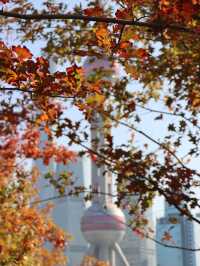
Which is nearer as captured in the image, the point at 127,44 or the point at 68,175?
the point at 127,44

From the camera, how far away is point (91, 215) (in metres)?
130

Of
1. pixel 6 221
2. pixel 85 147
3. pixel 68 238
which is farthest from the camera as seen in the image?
pixel 68 238

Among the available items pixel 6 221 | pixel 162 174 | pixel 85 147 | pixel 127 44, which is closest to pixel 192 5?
pixel 127 44

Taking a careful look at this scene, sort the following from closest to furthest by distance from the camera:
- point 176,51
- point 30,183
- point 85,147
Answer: point 85,147 < point 176,51 < point 30,183

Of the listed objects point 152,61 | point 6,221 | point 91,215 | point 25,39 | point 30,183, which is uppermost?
point 91,215

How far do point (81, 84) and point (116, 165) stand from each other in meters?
3.40

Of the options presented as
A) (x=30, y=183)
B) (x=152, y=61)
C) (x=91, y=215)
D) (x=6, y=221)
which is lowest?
(x=6, y=221)

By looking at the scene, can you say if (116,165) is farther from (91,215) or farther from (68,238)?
(91,215)

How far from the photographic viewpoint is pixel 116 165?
7609 millimetres

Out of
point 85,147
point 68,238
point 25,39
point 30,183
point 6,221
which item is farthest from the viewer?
point 68,238

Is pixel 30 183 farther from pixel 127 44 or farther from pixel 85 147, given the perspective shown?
pixel 127 44

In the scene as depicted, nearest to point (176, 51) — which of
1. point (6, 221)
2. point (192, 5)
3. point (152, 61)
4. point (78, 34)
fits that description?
point (152, 61)

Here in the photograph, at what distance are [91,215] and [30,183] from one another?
390 feet

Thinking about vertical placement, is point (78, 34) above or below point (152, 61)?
above
